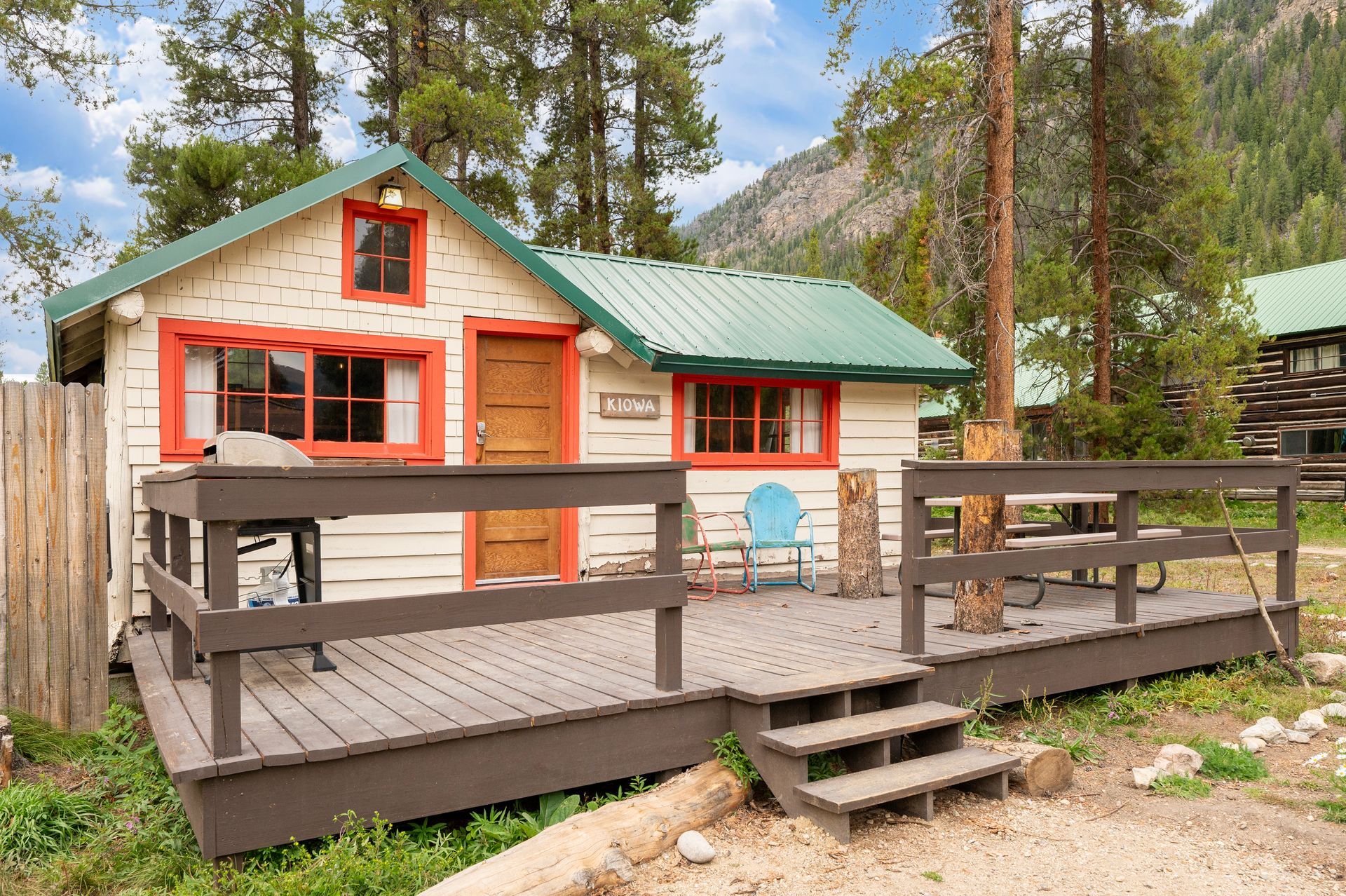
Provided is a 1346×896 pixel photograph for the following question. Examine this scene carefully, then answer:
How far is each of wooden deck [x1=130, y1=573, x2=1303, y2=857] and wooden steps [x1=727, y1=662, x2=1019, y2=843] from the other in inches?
7.4

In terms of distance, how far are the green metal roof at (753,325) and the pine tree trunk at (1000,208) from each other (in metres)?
1.50

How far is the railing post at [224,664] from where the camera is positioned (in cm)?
296

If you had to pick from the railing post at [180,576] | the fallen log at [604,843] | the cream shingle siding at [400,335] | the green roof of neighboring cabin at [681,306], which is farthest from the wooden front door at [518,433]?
the fallen log at [604,843]

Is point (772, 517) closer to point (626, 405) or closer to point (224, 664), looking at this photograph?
point (626, 405)

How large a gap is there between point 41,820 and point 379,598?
1.58 metres

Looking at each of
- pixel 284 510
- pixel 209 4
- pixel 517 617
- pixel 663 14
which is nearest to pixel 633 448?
pixel 517 617

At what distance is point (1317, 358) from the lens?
718 inches

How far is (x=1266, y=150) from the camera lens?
5712 cm

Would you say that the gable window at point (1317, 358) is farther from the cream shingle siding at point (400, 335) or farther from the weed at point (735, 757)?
the weed at point (735, 757)

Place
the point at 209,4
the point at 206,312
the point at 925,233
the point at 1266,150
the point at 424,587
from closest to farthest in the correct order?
the point at 206,312, the point at 424,587, the point at 925,233, the point at 209,4, the point at 1266,150

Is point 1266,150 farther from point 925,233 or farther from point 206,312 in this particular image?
point 206,312

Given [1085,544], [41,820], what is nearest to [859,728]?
[1085,544]

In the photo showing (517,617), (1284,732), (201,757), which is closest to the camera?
(201,757)

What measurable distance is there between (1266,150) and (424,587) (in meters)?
67.4
